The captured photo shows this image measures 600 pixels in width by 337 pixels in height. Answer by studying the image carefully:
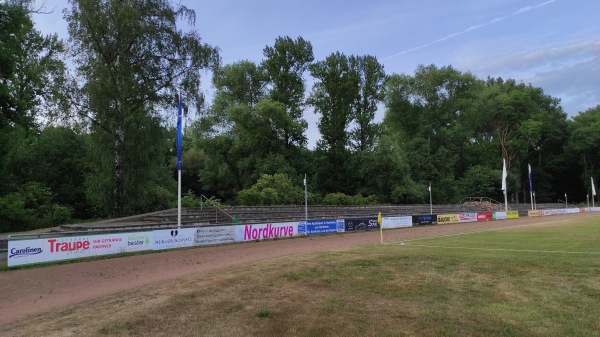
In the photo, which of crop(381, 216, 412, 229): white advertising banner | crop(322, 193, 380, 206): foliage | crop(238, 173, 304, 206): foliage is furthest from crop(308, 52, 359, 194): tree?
crop(381, 216, 412, 229): white advertising banner

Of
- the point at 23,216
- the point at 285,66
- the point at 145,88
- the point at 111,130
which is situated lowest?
the point at 23,216

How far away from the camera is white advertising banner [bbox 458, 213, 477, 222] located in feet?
158

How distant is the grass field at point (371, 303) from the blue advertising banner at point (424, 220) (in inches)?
1086

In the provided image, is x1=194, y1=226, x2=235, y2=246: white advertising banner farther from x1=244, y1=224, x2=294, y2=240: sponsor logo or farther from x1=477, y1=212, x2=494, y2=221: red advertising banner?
x1=477, y1=212, x2=494, y2=221: red advertising banner

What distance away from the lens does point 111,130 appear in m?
27.0

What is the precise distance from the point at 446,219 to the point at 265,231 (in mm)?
25902

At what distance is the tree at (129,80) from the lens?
85.8 ft

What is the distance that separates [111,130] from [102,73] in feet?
12.0

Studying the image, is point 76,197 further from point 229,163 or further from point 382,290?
point 382,290

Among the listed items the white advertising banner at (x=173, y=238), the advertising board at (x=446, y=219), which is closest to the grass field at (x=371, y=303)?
the white advertising banner at (x=173, y=238)

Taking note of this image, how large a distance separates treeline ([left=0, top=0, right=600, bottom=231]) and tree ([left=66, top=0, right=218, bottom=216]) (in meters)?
0.09

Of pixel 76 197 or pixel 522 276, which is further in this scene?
pixel 76 197

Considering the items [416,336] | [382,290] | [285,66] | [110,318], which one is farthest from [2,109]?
[285,66]

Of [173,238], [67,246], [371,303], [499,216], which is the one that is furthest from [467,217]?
[371,303]
